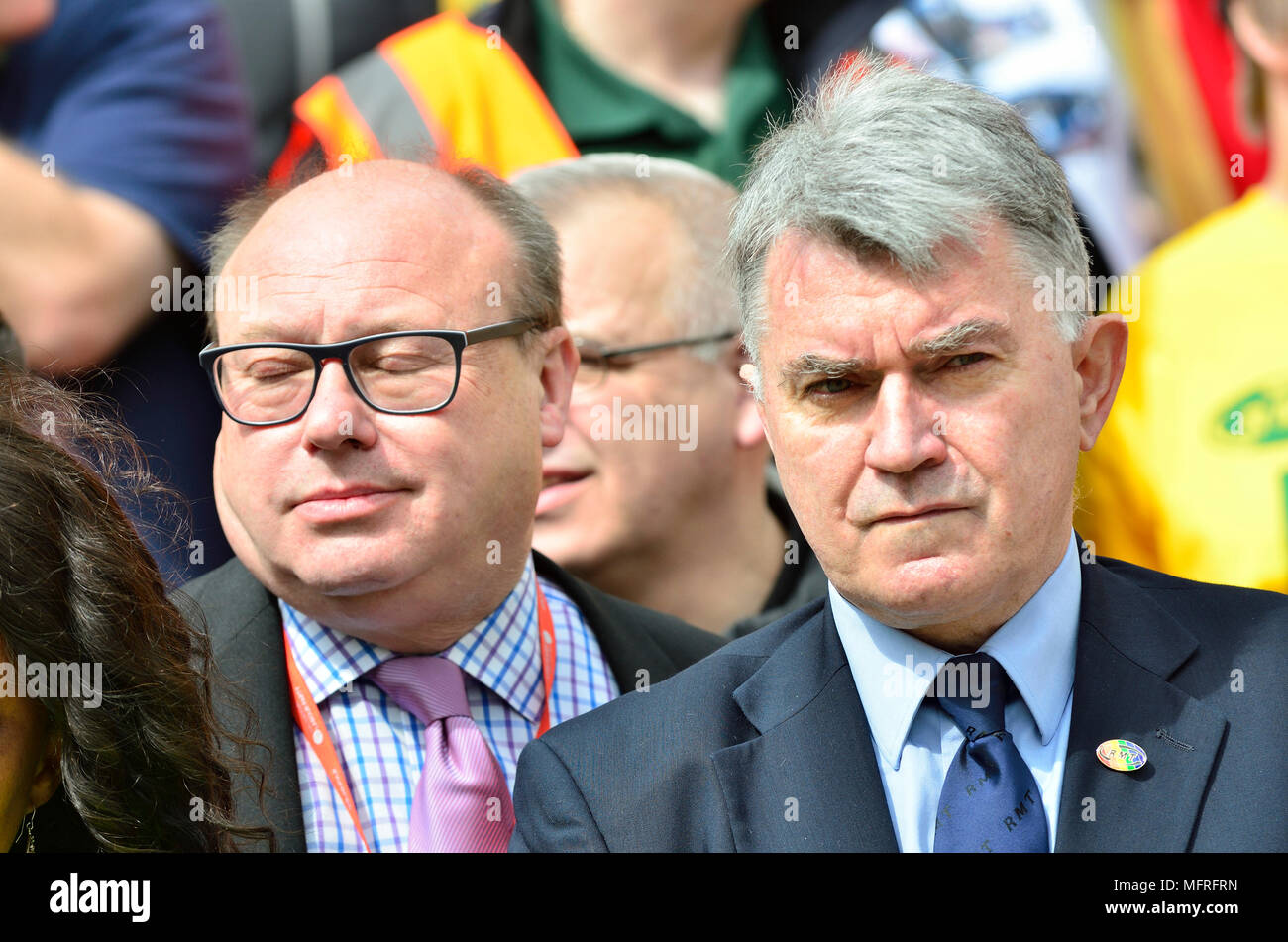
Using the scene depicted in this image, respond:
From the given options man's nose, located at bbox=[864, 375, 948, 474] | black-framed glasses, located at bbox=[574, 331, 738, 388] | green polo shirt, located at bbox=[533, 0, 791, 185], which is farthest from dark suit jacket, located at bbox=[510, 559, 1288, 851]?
green polo shirt, located at bbox=[533, 0, 791, 185]

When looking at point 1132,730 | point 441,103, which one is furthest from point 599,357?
point 1132,730

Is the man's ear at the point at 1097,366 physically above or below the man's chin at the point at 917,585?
above

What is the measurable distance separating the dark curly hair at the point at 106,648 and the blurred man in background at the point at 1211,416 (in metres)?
2.18

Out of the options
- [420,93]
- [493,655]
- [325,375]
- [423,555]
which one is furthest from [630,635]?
[420,93]

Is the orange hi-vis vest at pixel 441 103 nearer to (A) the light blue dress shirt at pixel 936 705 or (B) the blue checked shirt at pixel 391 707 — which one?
(B) the blue checked shirt at pixel 391 707

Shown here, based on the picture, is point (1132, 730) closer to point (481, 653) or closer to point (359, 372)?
point (481, 653)

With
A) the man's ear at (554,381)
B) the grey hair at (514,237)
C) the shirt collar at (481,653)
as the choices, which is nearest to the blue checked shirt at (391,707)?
the shirt collar at (481,653)

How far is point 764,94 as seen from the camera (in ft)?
12.9

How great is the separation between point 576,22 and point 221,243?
5.47 ft

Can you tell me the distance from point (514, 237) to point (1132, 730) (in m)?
1.24

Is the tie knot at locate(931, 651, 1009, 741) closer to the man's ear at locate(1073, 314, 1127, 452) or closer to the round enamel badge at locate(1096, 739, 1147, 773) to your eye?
the round enamel badge at locate(1096, 739, 1147, 773)

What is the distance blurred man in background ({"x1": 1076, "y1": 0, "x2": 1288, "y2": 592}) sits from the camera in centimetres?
348

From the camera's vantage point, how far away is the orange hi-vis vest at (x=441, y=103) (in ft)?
11.9

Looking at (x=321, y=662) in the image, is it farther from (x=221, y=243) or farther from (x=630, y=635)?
(x=221, y=243)
